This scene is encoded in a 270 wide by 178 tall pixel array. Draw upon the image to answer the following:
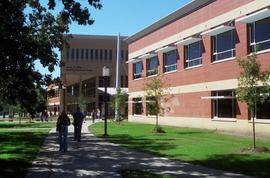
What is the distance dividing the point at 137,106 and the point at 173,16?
53.4ft

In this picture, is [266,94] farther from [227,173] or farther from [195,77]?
[195,77]

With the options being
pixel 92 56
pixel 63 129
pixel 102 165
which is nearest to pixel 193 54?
pixel 63 129

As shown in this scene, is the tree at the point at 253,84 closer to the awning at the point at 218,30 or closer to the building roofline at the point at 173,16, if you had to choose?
the awning at the point at 218,30

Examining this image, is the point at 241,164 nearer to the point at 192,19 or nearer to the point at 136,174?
the point at 136,174

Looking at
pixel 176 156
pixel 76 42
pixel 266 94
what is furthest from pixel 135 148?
pixel 76 42

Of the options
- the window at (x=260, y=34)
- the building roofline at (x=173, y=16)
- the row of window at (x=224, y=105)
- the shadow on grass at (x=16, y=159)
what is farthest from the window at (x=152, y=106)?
the shadow on grass at (x=16, y=159)

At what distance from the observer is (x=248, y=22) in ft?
106

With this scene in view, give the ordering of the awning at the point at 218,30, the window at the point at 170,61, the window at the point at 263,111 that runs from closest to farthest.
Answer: the window at the point at 263,111 → the awning at the point at 218,30 → the window at the point at 170,61

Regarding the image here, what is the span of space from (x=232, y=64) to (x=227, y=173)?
826 inches

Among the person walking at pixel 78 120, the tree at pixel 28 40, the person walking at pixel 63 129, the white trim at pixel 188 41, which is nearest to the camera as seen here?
the tree at pixel 28 40

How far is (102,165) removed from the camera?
1639cm

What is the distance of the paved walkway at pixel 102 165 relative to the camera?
46.8ft

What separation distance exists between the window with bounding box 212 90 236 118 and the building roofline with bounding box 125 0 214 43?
7400 mm

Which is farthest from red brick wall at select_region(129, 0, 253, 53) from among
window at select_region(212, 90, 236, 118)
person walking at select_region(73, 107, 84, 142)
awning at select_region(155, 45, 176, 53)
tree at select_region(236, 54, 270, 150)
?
person walking at select_region(73, 107, 84, 142)
